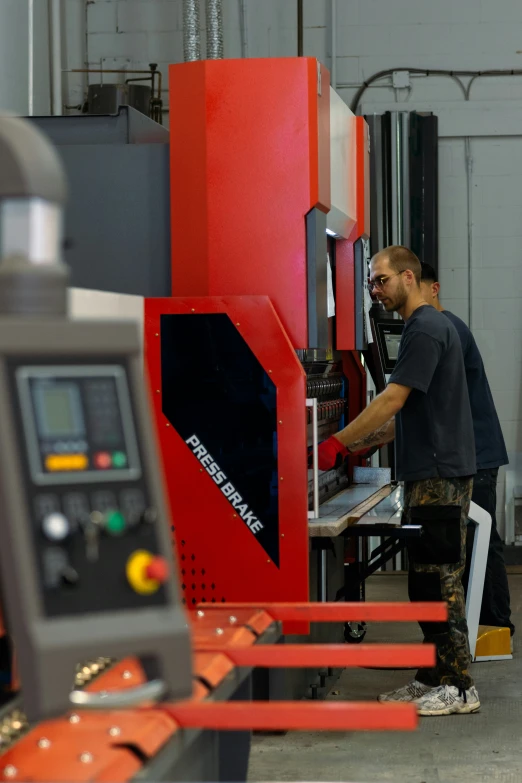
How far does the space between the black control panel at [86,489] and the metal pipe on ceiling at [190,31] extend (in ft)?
17.3

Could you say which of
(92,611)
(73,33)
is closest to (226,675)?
(92,611)

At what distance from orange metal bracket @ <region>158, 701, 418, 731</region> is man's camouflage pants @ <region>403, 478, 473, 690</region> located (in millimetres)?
2542

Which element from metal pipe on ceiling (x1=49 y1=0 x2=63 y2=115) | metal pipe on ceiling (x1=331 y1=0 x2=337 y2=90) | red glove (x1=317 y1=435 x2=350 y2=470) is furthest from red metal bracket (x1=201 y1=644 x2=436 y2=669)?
metal pipe on ceiling (x1=331 y1=0 x2=337 y2=90)

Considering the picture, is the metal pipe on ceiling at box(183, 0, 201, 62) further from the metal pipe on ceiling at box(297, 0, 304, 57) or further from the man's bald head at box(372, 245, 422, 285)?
the man's bald head at box(372, 245, 422, 285)

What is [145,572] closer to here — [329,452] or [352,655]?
[352,655]

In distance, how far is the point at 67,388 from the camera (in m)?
1.17

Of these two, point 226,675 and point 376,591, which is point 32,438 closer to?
point 226,675

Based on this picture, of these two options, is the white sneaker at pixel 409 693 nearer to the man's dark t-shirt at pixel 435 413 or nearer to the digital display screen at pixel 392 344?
the man's dark t-shirt at pixel 435 413

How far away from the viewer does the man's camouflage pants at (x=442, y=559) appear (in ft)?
12.7

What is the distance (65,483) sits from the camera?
3.74ft

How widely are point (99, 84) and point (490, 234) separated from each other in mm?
2447

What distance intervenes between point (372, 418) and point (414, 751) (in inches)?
42.5

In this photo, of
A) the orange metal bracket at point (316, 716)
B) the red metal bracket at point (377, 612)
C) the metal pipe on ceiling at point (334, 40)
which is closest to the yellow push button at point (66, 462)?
the orange metal bracket at point (316, 716)

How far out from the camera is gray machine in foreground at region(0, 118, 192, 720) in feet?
3.61
